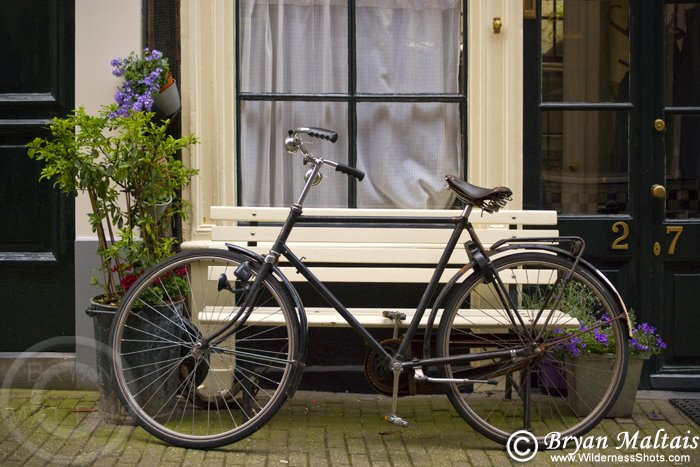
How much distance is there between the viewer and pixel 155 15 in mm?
5664

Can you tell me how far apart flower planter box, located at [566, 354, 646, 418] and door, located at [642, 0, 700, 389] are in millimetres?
626

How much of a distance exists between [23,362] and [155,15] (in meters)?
2.15

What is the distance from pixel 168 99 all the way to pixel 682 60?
296 cm

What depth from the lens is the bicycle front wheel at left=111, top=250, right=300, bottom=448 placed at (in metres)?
4.61

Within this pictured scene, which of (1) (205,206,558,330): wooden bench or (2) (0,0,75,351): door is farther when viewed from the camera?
(2) (0,0,75,351): door

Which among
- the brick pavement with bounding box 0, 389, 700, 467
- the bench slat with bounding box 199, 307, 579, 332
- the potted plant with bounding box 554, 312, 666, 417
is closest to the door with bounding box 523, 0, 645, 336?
the potted plant with bounding box 554, 312, 666, 417

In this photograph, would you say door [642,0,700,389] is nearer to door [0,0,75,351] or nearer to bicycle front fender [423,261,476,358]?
bicycle front fender [423,261,476,358]

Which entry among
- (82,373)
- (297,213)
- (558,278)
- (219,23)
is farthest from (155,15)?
(558,278)

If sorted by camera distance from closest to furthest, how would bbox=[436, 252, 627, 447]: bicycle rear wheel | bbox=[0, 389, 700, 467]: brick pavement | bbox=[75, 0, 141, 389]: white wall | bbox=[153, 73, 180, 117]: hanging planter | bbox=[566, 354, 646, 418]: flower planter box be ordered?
bbox=[0, 389, 700, 467]: brick pavement, bbox=[436, 252, 627, 447]: bicycle rear wheel, bbox=[566, 354, 646, 418]: flower planter box, bbox=[153, 73, 180, 117]: hanging planter, bbox=[75, 0, 141, 389]: white wall

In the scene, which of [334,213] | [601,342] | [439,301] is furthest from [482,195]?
[601,342]

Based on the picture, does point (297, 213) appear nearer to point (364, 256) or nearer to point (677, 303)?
point (364, 256)

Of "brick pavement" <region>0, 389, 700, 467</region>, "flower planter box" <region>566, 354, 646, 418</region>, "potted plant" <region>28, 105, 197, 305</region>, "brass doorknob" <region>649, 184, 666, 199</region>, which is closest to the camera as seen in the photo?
"brick pavement" <region>0, 389, 700, 467</region>

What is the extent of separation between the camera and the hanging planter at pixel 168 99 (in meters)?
5.41

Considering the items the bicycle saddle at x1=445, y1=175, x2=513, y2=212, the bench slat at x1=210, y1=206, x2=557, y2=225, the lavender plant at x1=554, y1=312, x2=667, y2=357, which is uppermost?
the bicycle saddle at x1=445, y1=175, x2=513, y2=212
